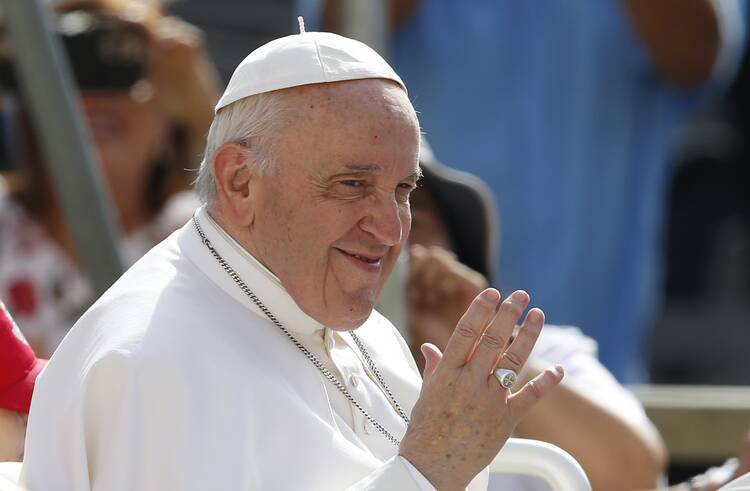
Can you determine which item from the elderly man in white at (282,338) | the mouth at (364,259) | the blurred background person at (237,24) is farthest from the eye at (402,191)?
the blurred background person at (237,24)

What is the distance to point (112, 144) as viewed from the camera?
5301 millimetres

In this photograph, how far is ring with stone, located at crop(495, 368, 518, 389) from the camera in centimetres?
243

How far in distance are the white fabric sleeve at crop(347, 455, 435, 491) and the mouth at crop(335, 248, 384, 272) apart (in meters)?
0.37

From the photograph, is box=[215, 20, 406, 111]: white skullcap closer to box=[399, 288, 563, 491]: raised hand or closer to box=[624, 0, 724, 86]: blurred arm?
box=[399, 288, 563, 491]: raised hand

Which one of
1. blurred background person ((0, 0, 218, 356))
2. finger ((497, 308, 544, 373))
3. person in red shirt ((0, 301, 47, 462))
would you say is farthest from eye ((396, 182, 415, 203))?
blurred background person ((0, 0, 218, 356))

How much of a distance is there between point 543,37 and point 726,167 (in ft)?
25.0

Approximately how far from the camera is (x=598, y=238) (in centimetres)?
536

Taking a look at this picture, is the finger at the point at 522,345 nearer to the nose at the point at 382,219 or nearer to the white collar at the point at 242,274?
the nose at the point at 382,219

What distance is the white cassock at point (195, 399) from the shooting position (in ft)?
7.77

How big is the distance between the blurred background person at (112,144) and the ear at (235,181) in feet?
7.77

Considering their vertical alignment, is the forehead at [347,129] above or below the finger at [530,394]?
above

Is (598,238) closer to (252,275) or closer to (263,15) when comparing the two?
(252,275)

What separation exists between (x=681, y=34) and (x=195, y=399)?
10.4 feet

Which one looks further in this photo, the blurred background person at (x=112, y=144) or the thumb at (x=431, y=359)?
the blurred background person at (x=112, y=144)
